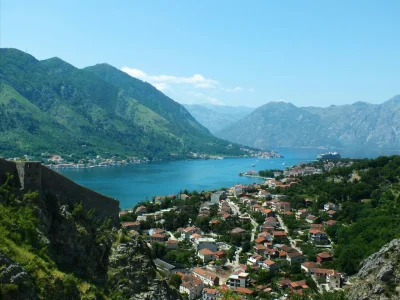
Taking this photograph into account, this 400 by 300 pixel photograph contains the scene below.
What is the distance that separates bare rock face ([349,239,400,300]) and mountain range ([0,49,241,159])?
87.9 metres

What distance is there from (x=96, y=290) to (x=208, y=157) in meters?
139

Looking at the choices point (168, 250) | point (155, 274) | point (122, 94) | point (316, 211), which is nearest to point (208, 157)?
point (122, 94)

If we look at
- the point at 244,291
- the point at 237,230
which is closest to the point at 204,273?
the point at 244,291

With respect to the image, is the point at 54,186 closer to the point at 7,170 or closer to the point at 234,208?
the point at 7,170

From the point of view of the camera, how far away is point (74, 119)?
138375mm

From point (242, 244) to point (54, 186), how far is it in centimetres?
2352

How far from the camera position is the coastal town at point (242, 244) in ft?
80.5

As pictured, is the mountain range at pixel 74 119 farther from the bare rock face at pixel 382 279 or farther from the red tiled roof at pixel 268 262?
the bare rock face at pixel 382 279

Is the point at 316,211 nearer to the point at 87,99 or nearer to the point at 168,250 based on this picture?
the point at 168,250

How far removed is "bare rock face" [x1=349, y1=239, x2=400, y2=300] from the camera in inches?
658

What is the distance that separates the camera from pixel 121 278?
1191 centimetres

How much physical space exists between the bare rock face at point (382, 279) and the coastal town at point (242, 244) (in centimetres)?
502

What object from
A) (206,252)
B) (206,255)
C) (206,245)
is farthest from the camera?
(206,245)

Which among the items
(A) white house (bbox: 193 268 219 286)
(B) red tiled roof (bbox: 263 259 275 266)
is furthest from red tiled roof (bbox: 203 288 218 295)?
(B) red tiled roof (bbox: 263 259 275 266)
